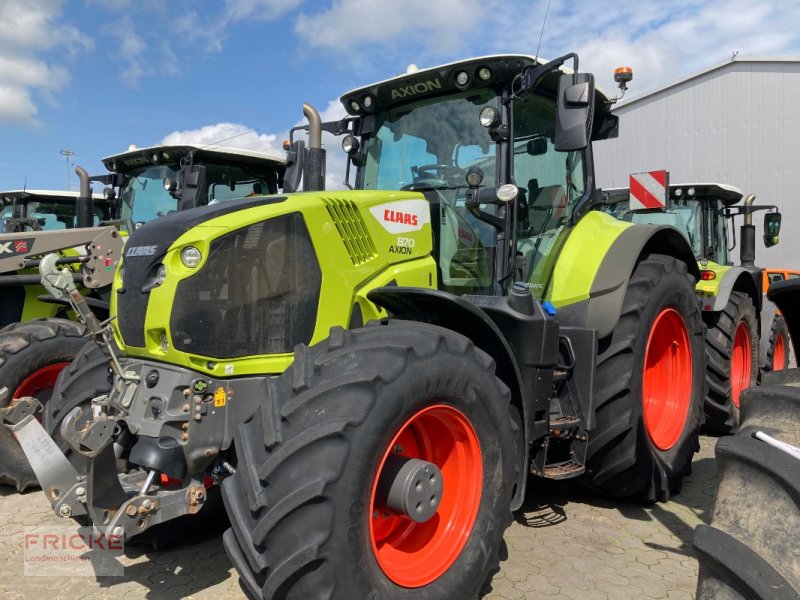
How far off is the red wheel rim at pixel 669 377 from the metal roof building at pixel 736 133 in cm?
1119

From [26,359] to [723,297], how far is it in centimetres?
582

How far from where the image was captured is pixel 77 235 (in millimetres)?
5008

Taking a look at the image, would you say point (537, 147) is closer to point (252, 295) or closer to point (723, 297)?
point (252, 295)

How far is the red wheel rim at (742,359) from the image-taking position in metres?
6.52

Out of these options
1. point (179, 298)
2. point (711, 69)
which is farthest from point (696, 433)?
point (711, 69)

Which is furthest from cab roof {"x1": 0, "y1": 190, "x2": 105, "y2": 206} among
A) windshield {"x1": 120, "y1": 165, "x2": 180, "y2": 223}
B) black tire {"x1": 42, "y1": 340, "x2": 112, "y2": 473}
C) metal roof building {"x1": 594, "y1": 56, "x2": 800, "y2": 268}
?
metal roof building {"x1": 594, "y1": 56, "x2": 800, "y2": 268}

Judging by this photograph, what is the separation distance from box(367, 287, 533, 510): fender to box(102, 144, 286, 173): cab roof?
4631 millimetres

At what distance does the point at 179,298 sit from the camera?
2559 millimetres

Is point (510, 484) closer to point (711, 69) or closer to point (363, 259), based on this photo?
point (363, 259)

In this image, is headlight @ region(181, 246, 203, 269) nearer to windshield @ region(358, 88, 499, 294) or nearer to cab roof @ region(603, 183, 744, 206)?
windshield @ region(358, 88, 499, 294)

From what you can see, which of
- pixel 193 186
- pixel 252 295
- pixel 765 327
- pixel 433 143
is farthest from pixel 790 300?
pixel 765 327

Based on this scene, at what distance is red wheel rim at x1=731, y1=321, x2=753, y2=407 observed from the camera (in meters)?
6.52

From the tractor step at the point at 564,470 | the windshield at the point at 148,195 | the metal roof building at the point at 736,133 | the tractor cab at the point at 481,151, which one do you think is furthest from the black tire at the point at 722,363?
the metal roof building at the point at 736,133

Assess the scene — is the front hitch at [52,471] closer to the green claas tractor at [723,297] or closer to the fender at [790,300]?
the fender at [790,300]
